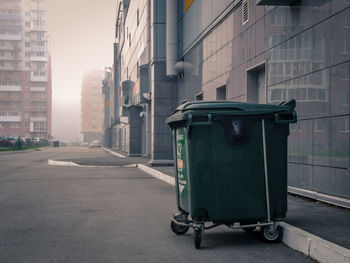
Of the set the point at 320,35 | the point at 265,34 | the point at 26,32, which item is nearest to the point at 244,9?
the point at 265,34

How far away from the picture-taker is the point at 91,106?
538ft

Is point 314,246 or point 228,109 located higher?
point 228,109

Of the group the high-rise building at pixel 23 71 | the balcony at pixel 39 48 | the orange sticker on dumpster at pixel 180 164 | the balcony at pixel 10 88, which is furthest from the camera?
the balcony at pixel 39 48

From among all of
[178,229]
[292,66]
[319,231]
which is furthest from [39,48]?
[319,231]

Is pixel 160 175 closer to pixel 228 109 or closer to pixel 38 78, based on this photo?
pixel 228 109

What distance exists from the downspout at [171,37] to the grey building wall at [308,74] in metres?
8.98

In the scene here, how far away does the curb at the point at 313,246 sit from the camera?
4.20 metres

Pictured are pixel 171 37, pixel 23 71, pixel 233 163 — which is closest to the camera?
pixel 233 163

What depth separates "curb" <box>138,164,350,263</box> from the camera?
4.20 metres

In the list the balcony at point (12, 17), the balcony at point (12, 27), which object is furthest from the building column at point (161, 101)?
the balcony at point (12, 17)

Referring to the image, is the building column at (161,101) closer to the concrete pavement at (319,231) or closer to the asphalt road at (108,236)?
the asphalt road at (108,236)

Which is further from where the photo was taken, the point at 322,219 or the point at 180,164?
the point at 322,219

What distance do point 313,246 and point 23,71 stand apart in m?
128

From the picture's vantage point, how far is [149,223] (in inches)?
264
